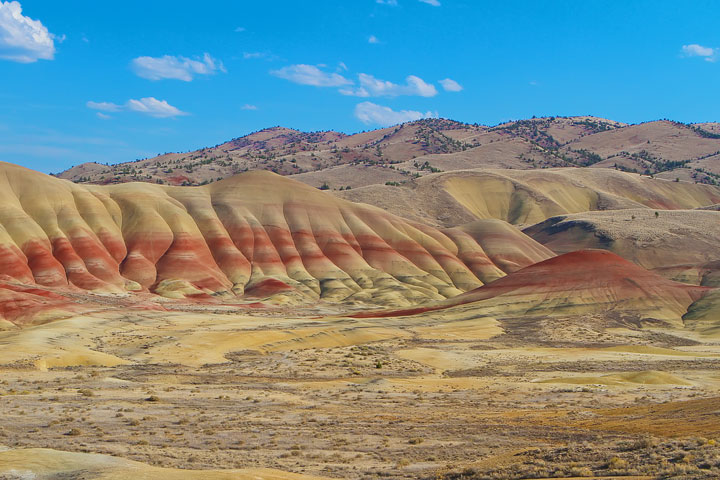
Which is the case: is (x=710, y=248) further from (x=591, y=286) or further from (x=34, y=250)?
(x=34, y=250)

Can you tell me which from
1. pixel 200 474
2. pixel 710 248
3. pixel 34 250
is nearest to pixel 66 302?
pixel 34 250

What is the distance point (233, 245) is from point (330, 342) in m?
77.7

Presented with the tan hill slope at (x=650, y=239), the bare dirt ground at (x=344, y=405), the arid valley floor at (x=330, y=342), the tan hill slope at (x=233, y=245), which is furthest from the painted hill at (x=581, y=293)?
the tan hill slope at (x=650, y=239)

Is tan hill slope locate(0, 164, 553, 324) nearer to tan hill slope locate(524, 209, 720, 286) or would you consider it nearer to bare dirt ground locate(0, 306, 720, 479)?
tan hill slope locate(524, 209, 720, 286)

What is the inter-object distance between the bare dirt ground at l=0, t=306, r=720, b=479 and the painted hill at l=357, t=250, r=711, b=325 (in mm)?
20160

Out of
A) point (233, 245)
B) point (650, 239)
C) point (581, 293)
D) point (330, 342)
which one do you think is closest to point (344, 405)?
point (330, 342)

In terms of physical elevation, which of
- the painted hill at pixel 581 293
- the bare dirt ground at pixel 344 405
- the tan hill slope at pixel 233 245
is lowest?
the bare dirt ground at pixel 344 405

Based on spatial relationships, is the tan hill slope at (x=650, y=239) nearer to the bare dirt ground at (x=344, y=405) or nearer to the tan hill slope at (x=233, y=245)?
the tan hill slope at (x=233, y=245)

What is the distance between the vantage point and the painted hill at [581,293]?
346ft

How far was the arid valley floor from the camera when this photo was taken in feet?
86.5

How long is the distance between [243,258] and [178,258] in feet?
43.2

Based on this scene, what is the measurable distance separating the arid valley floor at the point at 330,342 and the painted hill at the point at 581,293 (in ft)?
1.40

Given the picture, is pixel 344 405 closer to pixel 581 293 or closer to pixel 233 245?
pixel 581 293

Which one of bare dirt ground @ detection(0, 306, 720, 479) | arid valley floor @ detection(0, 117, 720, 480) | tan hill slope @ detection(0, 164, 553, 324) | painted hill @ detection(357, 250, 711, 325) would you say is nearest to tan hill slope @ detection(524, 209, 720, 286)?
arid valley floor @ detection(0, 117, 720, 480)
